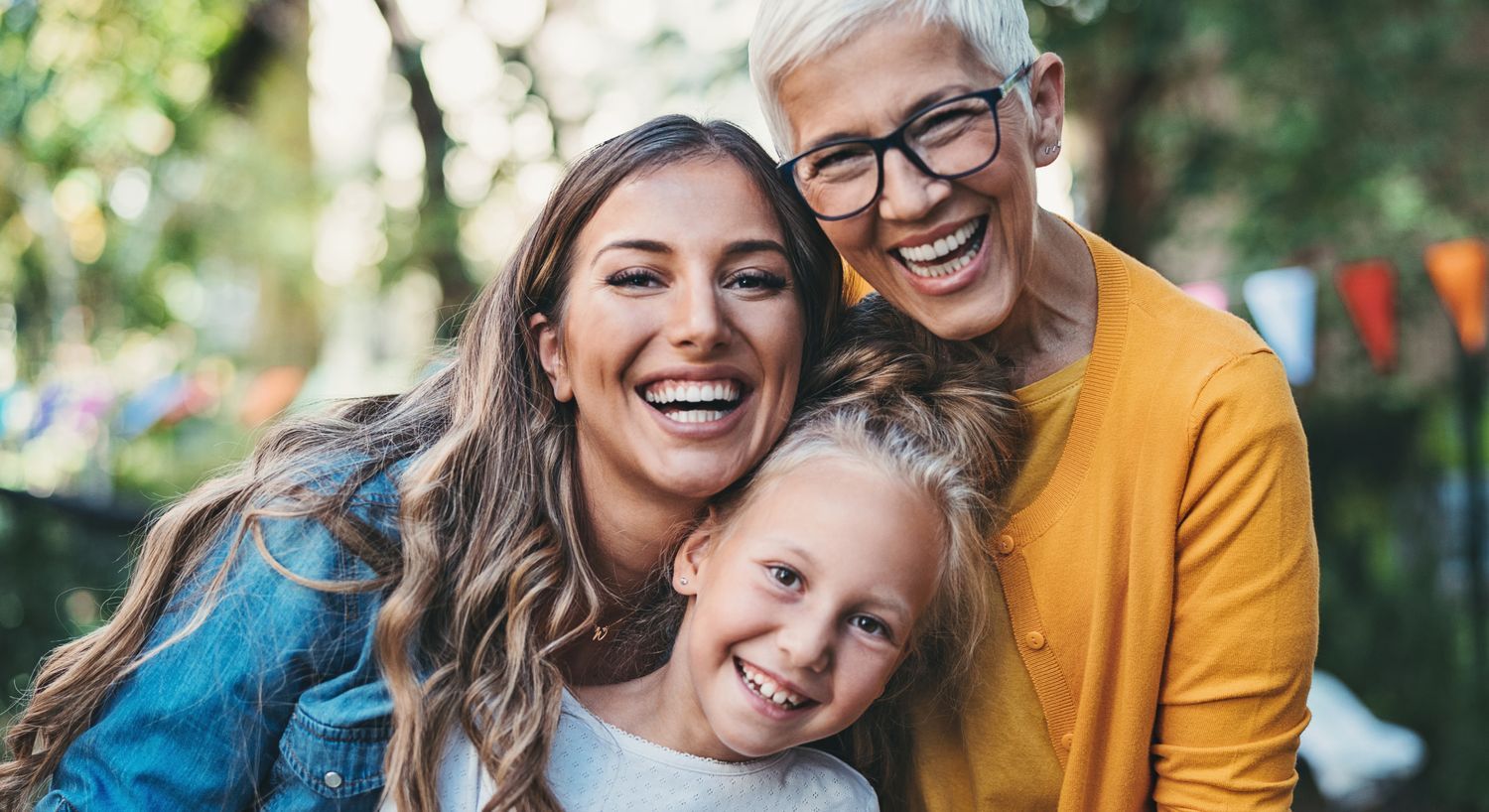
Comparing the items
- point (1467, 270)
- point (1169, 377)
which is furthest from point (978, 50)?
point (1467, 270)

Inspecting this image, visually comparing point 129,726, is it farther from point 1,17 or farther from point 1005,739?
point 1,17

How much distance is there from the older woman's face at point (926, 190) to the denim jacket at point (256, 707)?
101 cm

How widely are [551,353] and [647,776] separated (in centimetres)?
78

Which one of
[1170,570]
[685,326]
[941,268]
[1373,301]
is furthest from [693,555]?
[1373,301]

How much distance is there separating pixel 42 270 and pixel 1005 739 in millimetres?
13352

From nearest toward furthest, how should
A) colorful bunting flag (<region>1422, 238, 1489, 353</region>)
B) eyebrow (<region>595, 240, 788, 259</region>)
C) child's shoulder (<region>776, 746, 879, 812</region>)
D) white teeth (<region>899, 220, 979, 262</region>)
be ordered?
white teeth (<region>899, 220, 979, 262</region>) < eyebrow (<region>595, 240, 788, 259</region>) < child's shoulder (<region>776, 746, 879, 812</region>) < colorful bunting flag (<region>1422, 238, 1489, 353</region>)

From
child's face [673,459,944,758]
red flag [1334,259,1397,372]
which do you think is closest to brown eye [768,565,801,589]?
child's face [673,459,944,758]

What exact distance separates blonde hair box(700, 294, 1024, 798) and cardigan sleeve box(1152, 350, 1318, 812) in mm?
337

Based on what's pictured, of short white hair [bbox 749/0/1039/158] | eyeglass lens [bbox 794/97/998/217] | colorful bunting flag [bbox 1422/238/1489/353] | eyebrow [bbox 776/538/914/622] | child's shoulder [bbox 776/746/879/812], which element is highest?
short white hair [bbox 749/0/1039/158]

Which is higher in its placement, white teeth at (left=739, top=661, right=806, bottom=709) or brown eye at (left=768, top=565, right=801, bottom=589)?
brown eye at (left=768, top=565, right=801, bottom=589)

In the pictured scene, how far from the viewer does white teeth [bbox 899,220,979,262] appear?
82.8 inches

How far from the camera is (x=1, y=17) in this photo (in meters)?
7.12

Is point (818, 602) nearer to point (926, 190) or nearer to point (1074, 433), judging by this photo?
point (1074, 433)

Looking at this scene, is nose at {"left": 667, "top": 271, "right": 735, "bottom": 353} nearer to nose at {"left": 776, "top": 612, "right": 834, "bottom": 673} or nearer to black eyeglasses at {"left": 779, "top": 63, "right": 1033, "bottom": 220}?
black eyeglasses at {"left": 779, "top": 63, "right": 1033, "bottom": 220}
